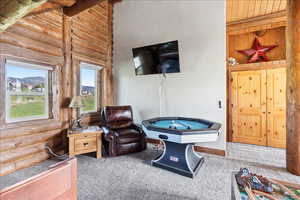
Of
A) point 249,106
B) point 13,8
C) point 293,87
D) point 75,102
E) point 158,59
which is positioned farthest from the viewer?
point 249,106

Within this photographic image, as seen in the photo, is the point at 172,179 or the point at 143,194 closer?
the point at 143,194

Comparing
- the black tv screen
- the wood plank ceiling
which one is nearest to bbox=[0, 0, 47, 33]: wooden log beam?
the black tv screen

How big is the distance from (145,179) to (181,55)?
278cm

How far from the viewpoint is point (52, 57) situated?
9.85ft

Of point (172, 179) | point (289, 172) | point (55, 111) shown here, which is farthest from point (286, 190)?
point (55, 111)

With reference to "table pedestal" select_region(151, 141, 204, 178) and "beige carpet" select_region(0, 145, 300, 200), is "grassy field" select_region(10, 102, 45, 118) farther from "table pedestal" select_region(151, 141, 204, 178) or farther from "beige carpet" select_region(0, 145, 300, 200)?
"table pedestal" select_region(151, 141, 204, 178)

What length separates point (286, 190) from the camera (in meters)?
1.20

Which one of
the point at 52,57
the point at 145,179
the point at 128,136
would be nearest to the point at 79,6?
the point at 52,57

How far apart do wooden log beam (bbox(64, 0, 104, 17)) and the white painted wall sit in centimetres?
145

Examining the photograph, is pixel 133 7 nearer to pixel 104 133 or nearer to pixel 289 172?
pixel 104 133

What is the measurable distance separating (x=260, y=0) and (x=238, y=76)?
5.75 feet

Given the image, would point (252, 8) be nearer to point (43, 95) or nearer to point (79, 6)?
point (79, 6)

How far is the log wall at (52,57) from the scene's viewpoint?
2.39 m

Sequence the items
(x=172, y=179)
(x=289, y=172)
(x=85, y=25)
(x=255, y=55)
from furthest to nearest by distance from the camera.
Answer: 1. (x=255, y=55)
2. (x=85, y=25)
3. (x=289, y=172)
4. (x=172, y=179)
